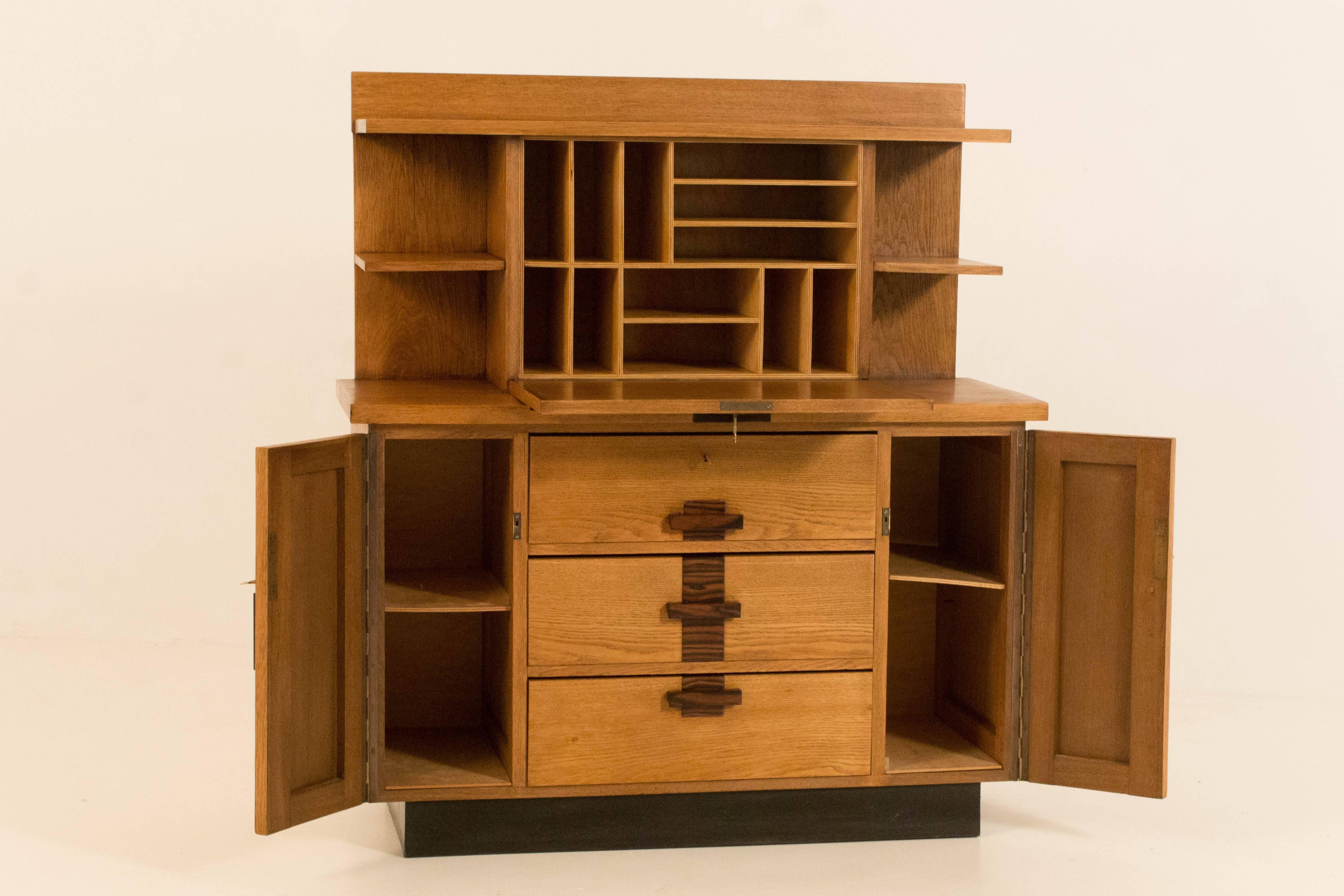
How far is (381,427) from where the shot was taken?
12.5ft

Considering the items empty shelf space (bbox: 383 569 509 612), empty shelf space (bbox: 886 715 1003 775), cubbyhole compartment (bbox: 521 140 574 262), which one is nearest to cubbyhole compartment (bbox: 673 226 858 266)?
cubbyhole compartment (bbox: 521 140 574 262)

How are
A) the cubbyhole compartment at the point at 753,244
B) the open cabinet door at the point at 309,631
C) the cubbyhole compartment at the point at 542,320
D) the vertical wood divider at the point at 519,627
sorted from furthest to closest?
the cubbyhole compartment at the point at 753,244, the cubbyhole compartment at the point at 542,320, the vertical wood divider at the point at 519,627, the open cabinet door at the point at 309,631

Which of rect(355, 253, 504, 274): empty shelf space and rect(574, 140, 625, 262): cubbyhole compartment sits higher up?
rect(574, 140, 625, 262): cubbyhole compartment

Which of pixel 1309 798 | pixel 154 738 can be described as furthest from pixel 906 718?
pixel 154 738

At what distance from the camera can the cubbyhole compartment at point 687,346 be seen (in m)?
4.51

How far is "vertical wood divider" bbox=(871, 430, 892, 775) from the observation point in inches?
157

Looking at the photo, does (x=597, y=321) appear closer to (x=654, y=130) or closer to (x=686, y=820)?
(x=654, y=130)

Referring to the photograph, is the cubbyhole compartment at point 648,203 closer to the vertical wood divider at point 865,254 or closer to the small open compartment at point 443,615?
the vertical wood divider at point 865,254

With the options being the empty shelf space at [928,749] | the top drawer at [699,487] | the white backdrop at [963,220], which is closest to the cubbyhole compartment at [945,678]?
the empty shelf space at [928,749]

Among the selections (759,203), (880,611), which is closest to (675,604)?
(880,611)

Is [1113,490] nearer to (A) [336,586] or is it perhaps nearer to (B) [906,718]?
(B) [906,718]

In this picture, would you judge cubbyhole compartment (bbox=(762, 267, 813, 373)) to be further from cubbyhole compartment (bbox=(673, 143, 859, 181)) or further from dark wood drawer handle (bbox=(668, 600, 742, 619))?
dark wood drawer handle (bbox=(668, 600, 742, 619))

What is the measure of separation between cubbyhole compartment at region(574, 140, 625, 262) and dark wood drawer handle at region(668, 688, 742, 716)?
1.12 metres

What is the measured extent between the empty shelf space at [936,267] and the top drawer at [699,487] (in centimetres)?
55
